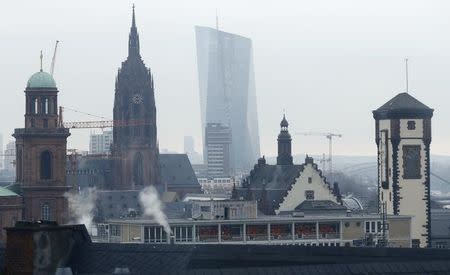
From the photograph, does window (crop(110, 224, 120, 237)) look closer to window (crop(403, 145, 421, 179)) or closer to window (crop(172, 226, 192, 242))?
window (crop(172, 226, 192, 242))

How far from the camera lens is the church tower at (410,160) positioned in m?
196

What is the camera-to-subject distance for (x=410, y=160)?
646ft

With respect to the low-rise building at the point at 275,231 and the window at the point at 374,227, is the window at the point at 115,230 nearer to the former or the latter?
the low-rise building at the point at 275,231

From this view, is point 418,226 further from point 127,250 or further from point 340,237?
point 127,250

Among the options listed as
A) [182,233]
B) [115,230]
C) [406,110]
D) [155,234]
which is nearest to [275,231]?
[182,233]

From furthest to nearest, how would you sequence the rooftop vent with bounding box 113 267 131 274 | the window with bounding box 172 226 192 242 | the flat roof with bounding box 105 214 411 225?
the flat roof with bounding box 105 214 411 225
the window with bounding box 172 226 192 242
the rooftop vent with bounding box 113 267 131 274

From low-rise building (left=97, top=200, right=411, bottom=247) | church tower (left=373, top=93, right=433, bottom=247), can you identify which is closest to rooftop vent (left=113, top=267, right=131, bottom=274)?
low-rise building (left=97, top=200, right=411, bottom=247)

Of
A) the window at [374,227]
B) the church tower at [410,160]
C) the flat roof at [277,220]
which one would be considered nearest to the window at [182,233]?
the flat roof at [277,220]

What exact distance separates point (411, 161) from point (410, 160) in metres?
0.16

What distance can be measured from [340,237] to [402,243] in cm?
681

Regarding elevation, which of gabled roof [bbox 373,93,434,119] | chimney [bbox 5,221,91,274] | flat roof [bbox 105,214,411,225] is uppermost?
gabled roof [bbox 373,93,434,119]

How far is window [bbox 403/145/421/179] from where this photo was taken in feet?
→ 644

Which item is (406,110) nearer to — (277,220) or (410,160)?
(410,160)

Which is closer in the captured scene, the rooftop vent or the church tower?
the rooftop vent
